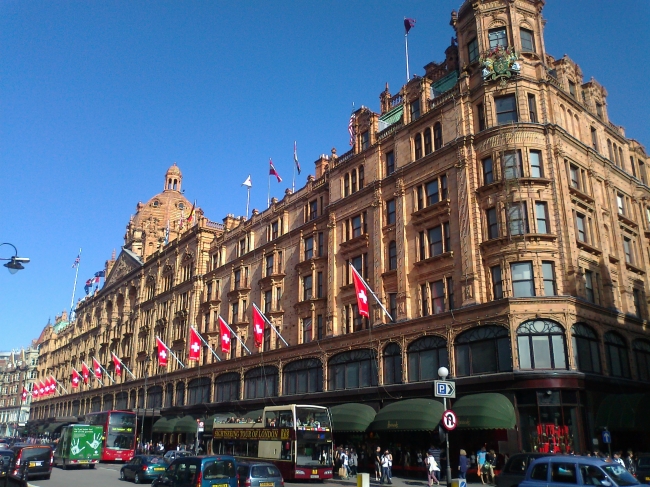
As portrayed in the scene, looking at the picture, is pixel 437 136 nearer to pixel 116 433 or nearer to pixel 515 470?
pixel 515 470

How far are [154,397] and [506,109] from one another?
2137 inches

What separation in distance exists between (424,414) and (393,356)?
597 centimetres

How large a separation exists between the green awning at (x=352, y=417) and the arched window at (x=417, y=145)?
1727 cm

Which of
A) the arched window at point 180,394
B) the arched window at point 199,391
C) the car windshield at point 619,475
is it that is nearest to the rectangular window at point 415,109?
the car windshield at point 619,475

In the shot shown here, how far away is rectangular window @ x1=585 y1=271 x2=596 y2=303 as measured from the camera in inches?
1321

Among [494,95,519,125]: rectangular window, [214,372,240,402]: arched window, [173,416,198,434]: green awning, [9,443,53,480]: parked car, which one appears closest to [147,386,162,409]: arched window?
[173,416,198,434]: green awning

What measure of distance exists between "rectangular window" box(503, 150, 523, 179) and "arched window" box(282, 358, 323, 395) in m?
19.7

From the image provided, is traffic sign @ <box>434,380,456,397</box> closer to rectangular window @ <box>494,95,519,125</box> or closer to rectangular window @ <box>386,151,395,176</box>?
rectangular window @ <box>494,95,519,125</box>

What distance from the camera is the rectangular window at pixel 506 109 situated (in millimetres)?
35219

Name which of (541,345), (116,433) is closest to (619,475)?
(541,345)

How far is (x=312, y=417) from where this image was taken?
32.8 metres

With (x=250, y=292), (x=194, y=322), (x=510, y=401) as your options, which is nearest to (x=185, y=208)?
(x=194, y=322)

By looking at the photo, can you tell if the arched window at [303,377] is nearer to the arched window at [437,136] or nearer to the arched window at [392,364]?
the arched window at [392,364]

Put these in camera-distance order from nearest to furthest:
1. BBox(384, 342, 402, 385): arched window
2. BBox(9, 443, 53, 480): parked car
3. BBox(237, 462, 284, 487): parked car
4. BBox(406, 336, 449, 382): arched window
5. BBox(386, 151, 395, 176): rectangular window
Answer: BBox(237, 462, 284, 487): parked car < BBox(9, 443, 53, 480): parked car < BBox(406, 336, 449, 382): arched window < BBox(384, 342, 402, 385): arched window < BBox(386, 151, 395, 176): rectangular window
